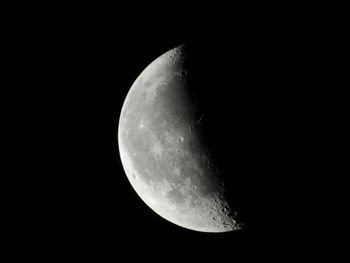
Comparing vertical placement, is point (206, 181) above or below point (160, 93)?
below

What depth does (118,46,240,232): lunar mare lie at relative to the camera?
3.75 metres

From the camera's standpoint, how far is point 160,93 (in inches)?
158

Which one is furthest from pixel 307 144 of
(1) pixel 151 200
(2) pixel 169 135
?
(1) pixel 151 200

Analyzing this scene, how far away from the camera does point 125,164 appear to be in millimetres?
4629

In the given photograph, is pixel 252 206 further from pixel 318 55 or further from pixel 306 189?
pixel 318 55

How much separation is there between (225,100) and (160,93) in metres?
0.81

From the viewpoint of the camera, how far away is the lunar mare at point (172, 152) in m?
3.75

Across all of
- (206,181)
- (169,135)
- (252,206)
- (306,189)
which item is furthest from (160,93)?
(306,189)

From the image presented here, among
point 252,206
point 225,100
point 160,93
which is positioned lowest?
point 252,206

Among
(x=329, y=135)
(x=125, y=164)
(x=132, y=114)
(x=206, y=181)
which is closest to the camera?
(x=329, y=135)

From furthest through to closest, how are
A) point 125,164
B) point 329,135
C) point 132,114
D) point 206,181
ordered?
point 125,164, point 132,114, point 206,181, point 329,135

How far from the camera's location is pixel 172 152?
12.4 ft

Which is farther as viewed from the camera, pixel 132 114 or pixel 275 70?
pixel 132 114

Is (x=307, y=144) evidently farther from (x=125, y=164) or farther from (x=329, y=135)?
(x=125, y=164)
